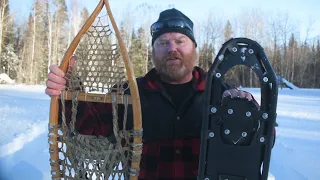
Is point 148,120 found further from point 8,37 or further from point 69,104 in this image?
point 8,37

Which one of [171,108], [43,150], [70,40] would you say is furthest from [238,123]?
[70,40]

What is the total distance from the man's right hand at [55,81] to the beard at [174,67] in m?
0.61

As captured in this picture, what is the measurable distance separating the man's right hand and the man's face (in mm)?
623

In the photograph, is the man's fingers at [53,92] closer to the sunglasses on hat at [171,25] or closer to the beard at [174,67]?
the beard at [174,67]

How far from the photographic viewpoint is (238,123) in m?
1.39

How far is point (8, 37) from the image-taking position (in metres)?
28.9

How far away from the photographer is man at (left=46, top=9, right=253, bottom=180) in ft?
6.03

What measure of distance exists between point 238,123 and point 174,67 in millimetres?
652

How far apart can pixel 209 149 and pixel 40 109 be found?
8.62 metres

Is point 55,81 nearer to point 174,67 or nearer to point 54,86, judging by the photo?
point 54,86

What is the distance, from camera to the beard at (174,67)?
1.93 meters

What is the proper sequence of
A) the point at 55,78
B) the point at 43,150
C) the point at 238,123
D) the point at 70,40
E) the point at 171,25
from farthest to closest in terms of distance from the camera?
the point at 70,40, the point at 43,150, the point at 171,25, the point at 55,78, the point at 238,123

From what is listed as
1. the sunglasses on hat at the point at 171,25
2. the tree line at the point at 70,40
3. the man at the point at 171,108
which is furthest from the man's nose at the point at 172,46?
the tree line at the point at 70,40

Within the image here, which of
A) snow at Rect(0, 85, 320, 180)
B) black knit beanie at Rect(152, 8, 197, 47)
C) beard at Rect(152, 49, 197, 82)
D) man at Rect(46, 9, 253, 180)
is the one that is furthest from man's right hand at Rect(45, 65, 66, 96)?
snow at Rect(0, 85, 320, 180)
